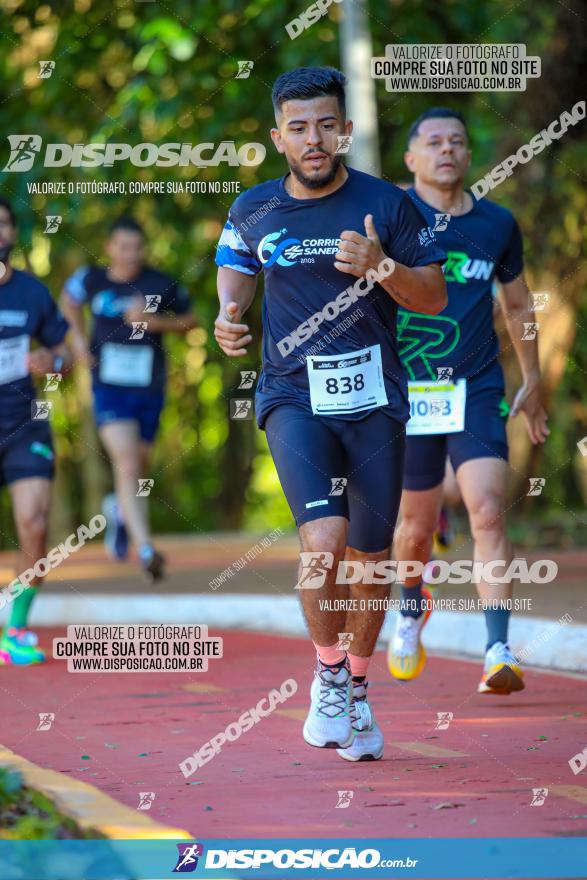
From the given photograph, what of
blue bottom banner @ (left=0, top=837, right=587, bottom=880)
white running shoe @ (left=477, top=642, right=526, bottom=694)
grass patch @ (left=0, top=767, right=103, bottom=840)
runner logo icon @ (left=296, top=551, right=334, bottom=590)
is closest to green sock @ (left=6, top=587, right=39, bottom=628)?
white running shoe @ (left=477, top=642, right=526, bottom=694)

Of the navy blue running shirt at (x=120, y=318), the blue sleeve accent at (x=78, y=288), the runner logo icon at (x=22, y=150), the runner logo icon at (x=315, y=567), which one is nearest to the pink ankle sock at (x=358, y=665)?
the runner logo icon at (x=315, y=567)

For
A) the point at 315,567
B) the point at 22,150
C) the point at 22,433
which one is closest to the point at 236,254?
the point at 315,567

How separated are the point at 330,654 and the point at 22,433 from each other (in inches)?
138

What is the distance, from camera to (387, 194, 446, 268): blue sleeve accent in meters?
5.77

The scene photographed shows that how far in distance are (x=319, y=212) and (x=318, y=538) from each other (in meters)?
1.13

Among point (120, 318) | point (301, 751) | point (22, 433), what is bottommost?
point (301, 751)

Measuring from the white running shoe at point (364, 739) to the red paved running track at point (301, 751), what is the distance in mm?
50

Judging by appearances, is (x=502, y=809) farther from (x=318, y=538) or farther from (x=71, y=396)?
(x=71, y=396)

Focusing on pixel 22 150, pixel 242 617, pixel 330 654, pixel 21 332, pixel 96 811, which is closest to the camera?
pixel 96 811

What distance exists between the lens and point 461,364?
294 inches

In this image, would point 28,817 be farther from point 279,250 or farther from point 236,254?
point 236,254

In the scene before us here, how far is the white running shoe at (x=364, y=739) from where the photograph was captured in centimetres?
576

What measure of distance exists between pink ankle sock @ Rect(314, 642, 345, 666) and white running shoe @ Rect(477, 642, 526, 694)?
1.31 m

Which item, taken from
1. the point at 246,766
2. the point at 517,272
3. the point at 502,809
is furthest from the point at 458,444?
the point at 502,809
